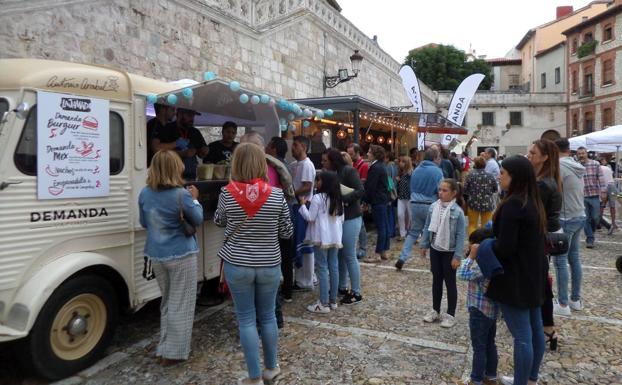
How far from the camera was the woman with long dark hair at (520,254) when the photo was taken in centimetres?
282

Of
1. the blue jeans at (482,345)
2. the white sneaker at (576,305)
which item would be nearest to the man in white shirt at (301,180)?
the blue jeans at (482,345)

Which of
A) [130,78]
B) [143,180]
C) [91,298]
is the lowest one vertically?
[91,298]

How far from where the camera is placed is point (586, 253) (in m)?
8.37

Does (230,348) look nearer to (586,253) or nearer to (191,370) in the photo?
(191,370)

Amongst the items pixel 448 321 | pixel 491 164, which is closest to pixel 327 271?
pixel 448 321

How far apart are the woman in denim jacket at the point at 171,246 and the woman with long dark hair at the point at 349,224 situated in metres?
1.99

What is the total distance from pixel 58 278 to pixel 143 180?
1194mm

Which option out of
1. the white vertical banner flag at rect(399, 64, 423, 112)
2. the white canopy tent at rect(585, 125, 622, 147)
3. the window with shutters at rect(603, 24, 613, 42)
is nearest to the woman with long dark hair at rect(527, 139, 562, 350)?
the white canopy tent at rect(585, 125, 622, 147)

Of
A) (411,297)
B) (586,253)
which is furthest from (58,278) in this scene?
(586,253)

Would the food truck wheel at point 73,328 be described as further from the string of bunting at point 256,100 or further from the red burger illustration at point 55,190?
the string of bunting at point 256,100

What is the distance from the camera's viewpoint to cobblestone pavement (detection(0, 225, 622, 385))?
3.64m

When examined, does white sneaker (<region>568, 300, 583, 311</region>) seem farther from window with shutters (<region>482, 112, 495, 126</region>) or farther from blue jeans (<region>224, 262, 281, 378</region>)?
window with shutters (<region>482, 112, 495, 126</region>)

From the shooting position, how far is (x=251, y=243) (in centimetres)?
315

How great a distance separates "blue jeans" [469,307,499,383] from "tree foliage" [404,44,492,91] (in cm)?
4627
